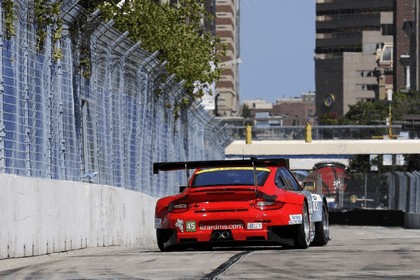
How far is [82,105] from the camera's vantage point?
23766 mm

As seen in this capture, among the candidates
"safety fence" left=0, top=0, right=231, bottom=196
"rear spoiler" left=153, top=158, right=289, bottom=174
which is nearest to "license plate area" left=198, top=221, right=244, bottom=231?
"rear spoiler" left=153, top=158, right=289, bottom=174


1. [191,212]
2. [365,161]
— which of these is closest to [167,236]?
[191,212]

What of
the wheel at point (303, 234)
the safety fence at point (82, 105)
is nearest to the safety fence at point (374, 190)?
the safety fence at point (82, 105)

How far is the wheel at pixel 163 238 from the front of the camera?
20.3m

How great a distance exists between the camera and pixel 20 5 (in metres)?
18.8

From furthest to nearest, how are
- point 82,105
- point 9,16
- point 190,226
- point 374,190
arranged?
point 374,190 → point 82,105 → point 190,226 → point 9,16

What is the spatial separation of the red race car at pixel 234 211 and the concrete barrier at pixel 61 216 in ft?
4.12

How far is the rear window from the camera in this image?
20.5 metres

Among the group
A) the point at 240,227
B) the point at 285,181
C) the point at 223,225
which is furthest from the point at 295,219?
the point at 285,181

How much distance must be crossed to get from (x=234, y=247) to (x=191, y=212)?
9.18 feet

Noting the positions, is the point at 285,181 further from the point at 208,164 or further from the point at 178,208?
the point at 178,208

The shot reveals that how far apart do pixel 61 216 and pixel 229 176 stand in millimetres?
2359

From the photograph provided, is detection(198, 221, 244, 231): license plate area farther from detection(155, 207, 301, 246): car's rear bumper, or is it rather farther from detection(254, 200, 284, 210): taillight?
detection(254, 200, 284, 210): taillight

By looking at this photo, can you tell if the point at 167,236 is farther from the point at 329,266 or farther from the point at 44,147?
the point at 329,266
